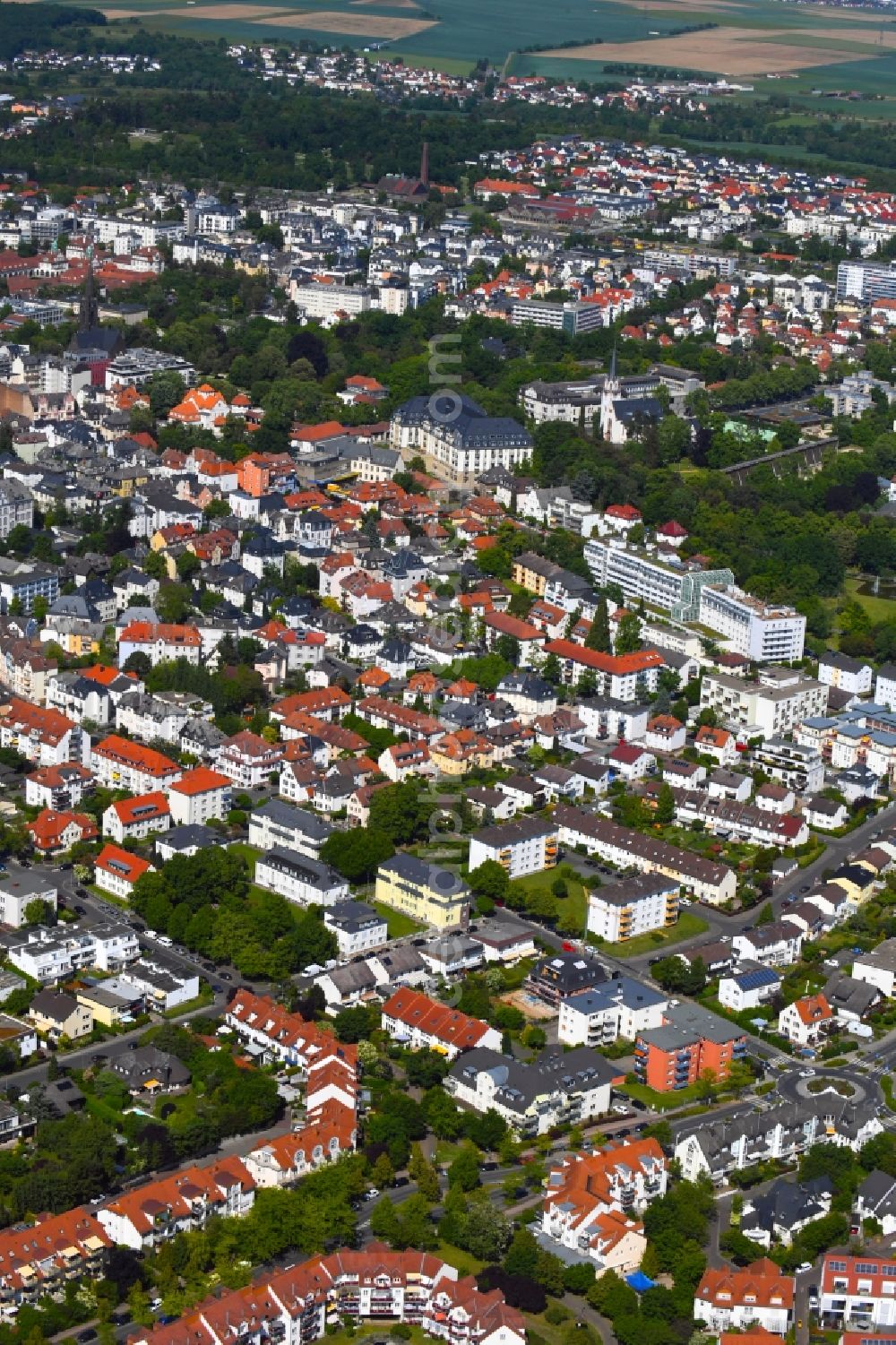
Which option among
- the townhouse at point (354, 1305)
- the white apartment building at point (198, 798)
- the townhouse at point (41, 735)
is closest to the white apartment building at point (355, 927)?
the white apartment building at point (198, 798)

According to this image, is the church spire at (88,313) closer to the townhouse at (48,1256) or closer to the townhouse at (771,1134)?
the townhouse at (771,1134)

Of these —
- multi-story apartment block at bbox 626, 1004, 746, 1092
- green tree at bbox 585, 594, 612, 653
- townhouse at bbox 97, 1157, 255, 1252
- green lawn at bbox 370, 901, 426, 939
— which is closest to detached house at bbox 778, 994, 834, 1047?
multi-story apartment block at bbox 626, 1004, 746, 1092

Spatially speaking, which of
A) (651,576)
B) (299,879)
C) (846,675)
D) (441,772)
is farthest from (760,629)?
(299,879)

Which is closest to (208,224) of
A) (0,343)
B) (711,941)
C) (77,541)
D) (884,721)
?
(0,343)

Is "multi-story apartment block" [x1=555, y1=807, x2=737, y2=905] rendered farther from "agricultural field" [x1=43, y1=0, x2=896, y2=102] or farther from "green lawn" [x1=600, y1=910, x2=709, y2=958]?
"agricultural field" [x1=43, y1=0, x2=896, y2=102]

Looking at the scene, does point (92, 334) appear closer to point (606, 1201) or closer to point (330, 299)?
point (330, 299)

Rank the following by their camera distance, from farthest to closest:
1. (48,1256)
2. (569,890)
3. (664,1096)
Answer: (569,890)
(664,1096)
(48,1256)
